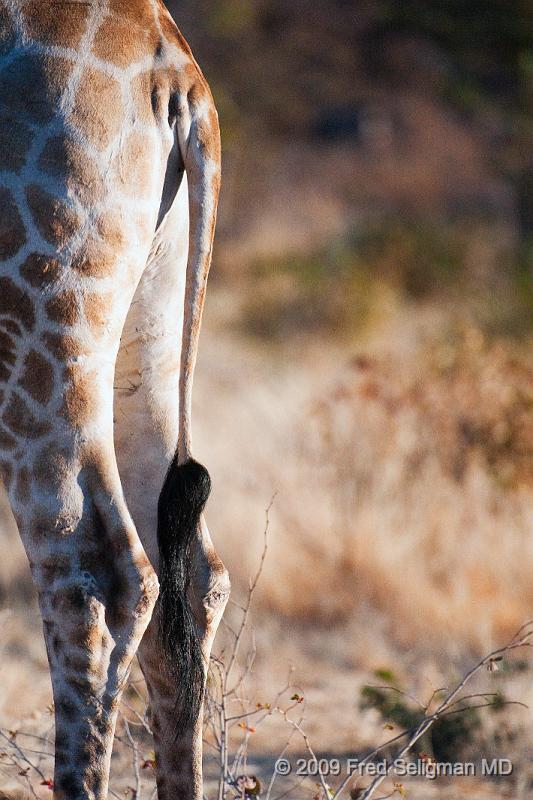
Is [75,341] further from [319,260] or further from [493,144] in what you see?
[493,144]

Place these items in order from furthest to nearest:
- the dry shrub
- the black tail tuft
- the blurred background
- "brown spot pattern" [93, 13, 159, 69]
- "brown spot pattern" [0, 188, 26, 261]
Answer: the dry shrub → the blurred background → the black tail tuft → "brown spot pattern" [93, 13, 159, 69] → "brown spot pattern" [0, 188, 26, 261]

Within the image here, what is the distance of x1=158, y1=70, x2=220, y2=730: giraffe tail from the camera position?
7.88 feet

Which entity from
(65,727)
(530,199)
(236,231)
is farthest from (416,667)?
(236,231)

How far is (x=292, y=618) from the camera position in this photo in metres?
4.74

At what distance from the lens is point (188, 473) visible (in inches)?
96.3

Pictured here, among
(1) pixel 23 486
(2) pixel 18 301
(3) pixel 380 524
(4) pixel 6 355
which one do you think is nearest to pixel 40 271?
(2) pixel 18 301

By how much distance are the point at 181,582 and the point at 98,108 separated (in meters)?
1.04

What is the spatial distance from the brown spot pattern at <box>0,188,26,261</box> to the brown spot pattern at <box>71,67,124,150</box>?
0.69 ft

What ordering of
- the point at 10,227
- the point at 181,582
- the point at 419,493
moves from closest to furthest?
the point at 10,227, the point at 181,582, the point at 419,493

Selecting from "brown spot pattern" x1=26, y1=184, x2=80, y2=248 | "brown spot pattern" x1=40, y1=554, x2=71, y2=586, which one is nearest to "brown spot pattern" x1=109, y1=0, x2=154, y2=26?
"brown spot pattern" x1=26, y1=184, x2=80, y2=248

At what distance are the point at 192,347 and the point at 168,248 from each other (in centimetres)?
25

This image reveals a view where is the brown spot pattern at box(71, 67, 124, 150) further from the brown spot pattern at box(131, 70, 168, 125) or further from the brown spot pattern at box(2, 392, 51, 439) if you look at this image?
the brown spot pattern at box(2, 392, 51, 439)

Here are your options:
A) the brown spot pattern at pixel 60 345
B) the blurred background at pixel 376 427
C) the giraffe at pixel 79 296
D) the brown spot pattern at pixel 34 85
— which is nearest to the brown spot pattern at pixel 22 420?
the giraffe at pixel 79 296

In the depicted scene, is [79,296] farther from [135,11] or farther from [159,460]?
[135,11]
